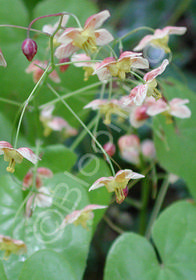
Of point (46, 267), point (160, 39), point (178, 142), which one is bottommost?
point (178, 142)

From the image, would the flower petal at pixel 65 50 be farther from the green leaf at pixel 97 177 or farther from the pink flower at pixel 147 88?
the green leaf at pixel 97 177

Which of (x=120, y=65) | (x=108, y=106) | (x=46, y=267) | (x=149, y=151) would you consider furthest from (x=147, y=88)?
(x=149, y=151)

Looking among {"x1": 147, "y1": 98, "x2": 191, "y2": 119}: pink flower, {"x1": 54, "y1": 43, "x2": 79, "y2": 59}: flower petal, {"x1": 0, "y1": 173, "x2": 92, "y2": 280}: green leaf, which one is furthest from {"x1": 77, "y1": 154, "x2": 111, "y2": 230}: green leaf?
{"x1": 54, "y1": 43, "x2": 79, "y2": 59}: flower petal

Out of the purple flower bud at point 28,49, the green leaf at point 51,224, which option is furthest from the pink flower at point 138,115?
the purple flower bud at point 28,49

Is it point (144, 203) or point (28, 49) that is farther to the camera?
point (144, 203)

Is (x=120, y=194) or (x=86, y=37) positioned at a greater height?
(x=86, y=37)

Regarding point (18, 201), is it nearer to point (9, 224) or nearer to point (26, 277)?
point (9, 224)

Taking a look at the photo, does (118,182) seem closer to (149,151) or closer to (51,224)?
(51,224)
